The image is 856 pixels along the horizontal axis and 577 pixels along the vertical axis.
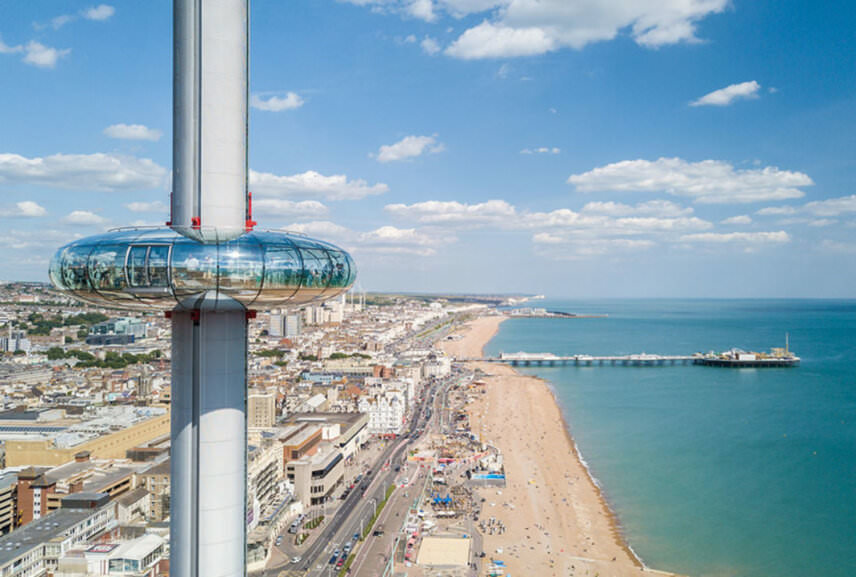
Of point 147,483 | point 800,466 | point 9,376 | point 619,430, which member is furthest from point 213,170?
point 9,376

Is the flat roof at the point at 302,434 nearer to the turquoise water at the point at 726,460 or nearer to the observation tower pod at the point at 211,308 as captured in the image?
the turquoise water at the point at 726,460

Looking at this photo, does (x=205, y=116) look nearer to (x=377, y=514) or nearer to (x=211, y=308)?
(x=211, y=308)

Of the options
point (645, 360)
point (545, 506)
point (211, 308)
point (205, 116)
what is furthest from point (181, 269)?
point (645, 360)

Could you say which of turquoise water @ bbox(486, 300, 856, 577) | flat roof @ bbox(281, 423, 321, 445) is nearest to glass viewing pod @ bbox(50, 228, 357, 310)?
turquoise water @ bbox(486, 300, 856, 577)

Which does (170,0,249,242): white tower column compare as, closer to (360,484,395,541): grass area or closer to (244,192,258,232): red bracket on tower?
(244,192,258,232): red bracket on tower

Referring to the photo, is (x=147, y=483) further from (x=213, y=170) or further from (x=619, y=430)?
(x=619, y=430)

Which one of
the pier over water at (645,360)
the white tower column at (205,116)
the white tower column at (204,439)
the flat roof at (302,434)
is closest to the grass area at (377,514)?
the flat roof at (302,434)
